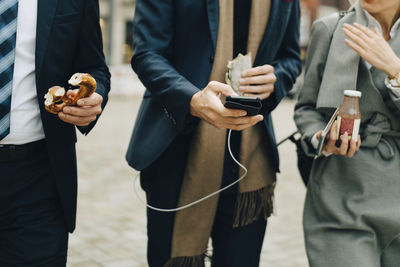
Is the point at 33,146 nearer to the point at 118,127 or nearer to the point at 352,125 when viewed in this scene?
the point at 352,125

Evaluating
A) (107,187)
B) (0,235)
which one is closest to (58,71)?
(0,235)

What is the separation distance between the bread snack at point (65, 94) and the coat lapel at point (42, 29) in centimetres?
14

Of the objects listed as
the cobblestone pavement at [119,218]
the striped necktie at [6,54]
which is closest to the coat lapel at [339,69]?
the striped necktie at [6,54]

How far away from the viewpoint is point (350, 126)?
2.06 meters

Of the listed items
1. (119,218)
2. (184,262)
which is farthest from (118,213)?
(184,262)

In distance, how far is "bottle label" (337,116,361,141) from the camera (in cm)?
206

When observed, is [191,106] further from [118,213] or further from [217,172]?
[118,213]

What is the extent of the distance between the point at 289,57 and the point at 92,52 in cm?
91

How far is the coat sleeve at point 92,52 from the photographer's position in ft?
6.90

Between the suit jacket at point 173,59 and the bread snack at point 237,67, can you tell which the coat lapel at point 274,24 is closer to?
the suit jacket at point 173,59

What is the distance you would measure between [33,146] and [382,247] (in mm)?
1465

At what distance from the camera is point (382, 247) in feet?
7.48

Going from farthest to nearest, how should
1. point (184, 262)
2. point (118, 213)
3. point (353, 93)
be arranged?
1. point (118, 213)
2. point (184, 262)
3. point (353, 93)

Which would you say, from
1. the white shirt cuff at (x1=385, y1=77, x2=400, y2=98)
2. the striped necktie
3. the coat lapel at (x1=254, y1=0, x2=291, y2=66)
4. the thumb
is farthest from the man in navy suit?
the white shirt cuff at (x1=385, y1=77, x2=400, y2=98)
